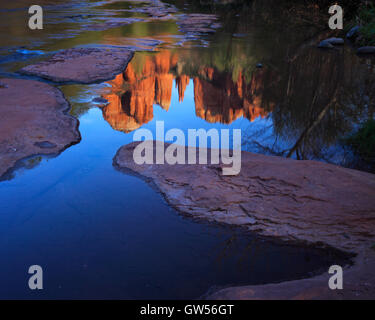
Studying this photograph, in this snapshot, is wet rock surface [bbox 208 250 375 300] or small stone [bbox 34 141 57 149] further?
small stone [bbox 34 141 57 149]

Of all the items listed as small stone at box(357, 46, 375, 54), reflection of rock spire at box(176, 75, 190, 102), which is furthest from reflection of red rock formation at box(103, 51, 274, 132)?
small stone at box(357, 46, 375, 54)

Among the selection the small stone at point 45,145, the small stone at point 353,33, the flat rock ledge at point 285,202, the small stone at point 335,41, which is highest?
the small stone at point 353,33

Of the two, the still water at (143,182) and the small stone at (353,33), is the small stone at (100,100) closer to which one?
the still water at (143,182)

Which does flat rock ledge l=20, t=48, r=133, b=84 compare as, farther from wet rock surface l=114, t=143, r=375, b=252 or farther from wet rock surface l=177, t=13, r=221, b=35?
wet rock surface l=177, t=13, r=221, b=35

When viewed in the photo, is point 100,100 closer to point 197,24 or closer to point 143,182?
point 143,182

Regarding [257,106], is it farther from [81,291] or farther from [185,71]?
[81,291]

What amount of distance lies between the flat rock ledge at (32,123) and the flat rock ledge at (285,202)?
45.9 inches

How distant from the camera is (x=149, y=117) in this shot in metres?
7.05

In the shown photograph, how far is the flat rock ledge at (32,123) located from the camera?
507 centimetres

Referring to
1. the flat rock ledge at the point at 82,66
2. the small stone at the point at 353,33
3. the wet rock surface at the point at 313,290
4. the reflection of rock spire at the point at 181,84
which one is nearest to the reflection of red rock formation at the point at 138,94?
the reflection of rock spire at the point at 181,84

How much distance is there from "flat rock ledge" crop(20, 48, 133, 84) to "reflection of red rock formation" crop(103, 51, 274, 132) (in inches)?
12.7

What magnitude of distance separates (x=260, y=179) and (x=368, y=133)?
2.64 metres

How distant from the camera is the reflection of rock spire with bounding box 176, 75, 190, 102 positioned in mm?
8508
